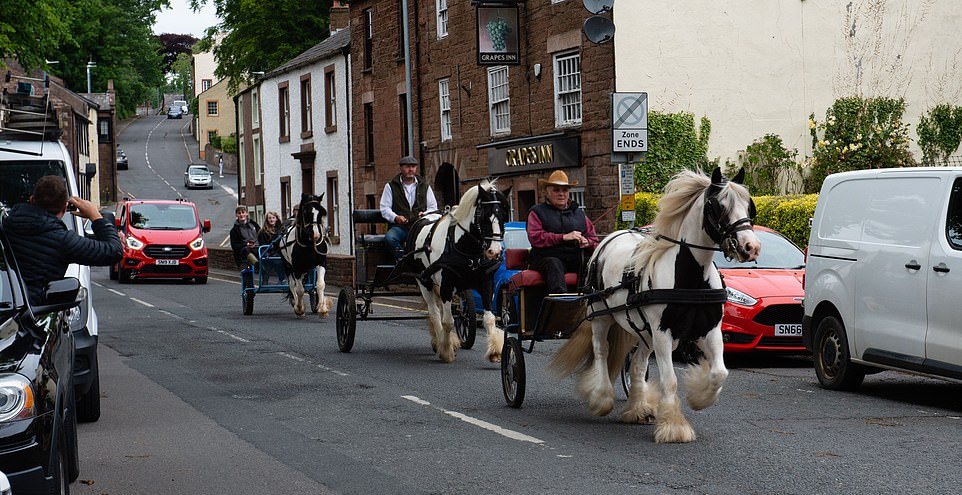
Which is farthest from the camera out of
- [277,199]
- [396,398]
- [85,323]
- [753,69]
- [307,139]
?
[277,199]

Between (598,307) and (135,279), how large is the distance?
89.8 feet

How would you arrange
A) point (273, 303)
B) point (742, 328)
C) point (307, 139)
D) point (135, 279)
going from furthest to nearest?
point (307, 139), point (135, 279), point (273, 303), point (742, 328)

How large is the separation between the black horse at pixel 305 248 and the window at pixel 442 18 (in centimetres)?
1499

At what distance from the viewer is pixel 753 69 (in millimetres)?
27875

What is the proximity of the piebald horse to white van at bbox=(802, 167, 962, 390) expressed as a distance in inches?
102

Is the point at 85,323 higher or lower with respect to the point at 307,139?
lower

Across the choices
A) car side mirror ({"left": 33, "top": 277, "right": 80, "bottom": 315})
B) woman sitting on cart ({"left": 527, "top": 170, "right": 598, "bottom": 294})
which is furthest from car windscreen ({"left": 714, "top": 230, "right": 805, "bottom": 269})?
car side mirror ({"left": 33, "top": 277, "right": 80, "bottom": 315})

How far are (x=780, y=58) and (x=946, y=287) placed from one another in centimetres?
1828

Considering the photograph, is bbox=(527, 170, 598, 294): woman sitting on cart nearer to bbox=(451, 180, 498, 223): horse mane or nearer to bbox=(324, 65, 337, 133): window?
bbox=(451, 180, 498, 223): horse mane

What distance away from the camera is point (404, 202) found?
54.1 ft

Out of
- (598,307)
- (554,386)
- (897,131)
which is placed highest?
(897,131)

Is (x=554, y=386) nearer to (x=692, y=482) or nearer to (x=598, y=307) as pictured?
(x=598, y=307)

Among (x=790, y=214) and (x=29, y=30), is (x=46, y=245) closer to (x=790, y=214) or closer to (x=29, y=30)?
(x=790, y=214)

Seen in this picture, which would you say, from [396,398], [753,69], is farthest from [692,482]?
[753,69]
